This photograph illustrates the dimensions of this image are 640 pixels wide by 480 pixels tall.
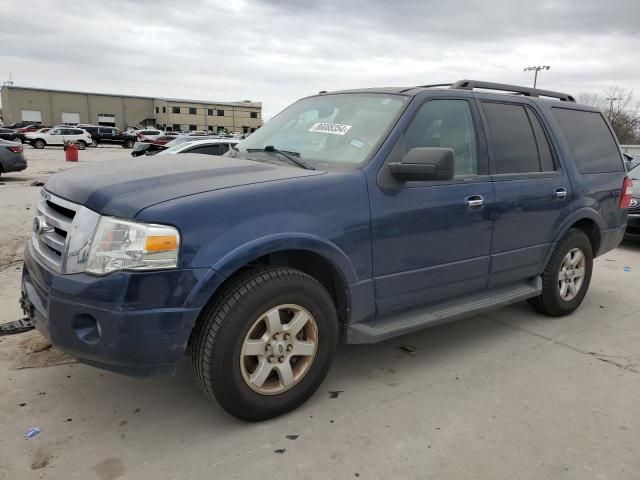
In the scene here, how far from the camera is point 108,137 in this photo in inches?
1683

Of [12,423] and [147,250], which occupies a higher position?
[147,250]

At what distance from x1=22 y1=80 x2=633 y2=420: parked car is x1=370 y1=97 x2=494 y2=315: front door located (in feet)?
0.04

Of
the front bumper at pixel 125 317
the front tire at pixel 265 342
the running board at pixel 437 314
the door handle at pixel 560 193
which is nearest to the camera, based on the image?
the front bumper at pixel 125 317

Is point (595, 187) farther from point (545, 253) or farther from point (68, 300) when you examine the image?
point (68, 300)

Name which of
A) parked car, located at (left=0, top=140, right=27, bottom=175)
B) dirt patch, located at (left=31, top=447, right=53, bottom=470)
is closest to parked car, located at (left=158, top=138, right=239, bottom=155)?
parked car, located at (left=0, top=140, right=27, bottom=175)

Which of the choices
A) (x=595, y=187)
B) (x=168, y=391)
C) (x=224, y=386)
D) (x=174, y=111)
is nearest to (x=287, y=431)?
(x=224, y=386)

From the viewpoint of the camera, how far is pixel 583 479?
99.0 inches

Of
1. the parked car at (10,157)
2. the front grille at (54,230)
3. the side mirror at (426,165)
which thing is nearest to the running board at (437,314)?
the side mirror at (426,165)

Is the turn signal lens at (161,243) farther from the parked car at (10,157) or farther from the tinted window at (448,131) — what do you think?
the parked car at (10,157)

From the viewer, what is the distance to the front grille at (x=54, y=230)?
268 centimetres

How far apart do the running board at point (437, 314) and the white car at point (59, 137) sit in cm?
3869

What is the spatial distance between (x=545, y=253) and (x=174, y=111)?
88286mm

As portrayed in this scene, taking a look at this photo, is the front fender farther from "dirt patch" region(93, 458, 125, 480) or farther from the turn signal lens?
"dirt patch" region(93, 458, 125, 480)

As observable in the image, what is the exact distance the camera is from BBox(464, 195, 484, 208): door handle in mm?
3599
